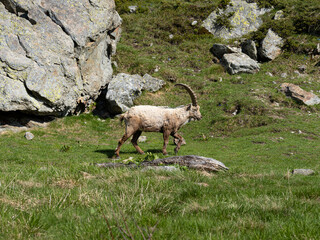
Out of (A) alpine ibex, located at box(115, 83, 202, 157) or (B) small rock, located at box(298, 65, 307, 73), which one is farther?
(B) small rock, located at box(298, 65, 307, 73)

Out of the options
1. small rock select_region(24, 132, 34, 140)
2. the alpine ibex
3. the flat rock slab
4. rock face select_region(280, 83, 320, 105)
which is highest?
the flat rock slab

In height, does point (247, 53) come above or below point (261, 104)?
above

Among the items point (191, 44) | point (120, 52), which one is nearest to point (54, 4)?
point (120, 52)

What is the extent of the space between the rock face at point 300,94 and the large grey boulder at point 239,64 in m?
6.10

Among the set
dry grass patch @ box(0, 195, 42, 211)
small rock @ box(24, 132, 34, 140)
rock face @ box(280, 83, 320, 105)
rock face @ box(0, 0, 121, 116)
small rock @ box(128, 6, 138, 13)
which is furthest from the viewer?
small rock @ box(128, 6, 138, 13)

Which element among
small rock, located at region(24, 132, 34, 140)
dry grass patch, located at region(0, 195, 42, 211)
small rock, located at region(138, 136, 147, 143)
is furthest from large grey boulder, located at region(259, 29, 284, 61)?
dry grass patch, located at region(0, 195, 42, 211)

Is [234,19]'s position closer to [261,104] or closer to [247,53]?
[247,53]

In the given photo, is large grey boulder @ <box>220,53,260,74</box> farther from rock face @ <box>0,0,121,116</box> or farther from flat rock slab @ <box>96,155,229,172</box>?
flat rock slab @ <box>96,155,229,172</box>

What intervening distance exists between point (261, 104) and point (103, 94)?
16.4m

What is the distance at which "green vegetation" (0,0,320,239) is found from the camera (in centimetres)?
→ 322

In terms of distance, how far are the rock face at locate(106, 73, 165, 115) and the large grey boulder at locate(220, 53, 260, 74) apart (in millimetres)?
10646

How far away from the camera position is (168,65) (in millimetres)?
34719

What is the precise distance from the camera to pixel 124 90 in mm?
26578

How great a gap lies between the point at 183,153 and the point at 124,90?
12707 mm
